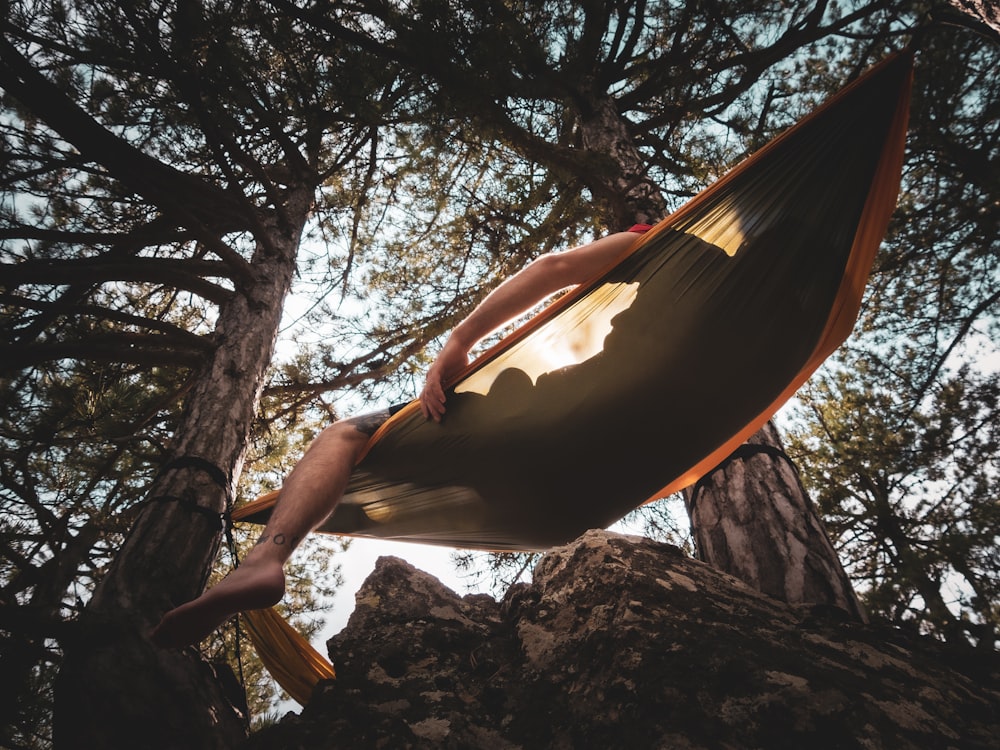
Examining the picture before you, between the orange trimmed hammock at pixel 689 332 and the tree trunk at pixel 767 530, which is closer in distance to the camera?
the orange trimmed hammock at pixel 689 332

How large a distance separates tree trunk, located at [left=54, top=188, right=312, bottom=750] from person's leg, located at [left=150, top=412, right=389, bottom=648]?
21 centimetres

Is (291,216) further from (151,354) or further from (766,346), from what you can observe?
(766,346)

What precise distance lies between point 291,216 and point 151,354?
4.95ft

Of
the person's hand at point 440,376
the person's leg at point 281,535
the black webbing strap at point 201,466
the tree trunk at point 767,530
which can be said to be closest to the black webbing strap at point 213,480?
the black webbing strap at point 201,466

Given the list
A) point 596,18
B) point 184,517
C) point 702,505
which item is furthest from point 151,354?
point 596,18

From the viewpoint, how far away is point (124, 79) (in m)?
2.05

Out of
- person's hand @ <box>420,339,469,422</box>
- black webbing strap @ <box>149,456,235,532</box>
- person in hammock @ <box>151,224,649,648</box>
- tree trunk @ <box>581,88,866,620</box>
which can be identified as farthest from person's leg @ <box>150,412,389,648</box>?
tree trunk @ <box>581,88,866,620</box>

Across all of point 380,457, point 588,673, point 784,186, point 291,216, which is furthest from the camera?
point 291,216

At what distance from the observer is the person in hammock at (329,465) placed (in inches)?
31.7

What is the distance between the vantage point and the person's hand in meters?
1.16

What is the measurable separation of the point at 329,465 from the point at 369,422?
0.55 feet

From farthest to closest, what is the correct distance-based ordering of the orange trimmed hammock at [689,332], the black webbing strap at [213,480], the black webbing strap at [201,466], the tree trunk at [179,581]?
1. the black webbing strap at [201,466]
2. the black webbing strap at [213,480]
3. the orange trimmed hammock at [689,332]
4. the tree trunk at [179,581]

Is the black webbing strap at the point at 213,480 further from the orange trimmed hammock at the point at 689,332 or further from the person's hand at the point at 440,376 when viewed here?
the person's hand at the point at 440,376

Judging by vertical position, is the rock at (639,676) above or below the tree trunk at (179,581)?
below
